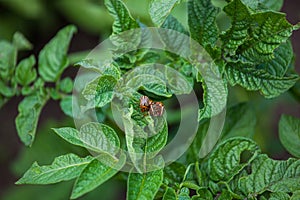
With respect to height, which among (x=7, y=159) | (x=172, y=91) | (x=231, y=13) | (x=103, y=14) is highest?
(x=231, y=13)

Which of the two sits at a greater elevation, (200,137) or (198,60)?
(198,60)

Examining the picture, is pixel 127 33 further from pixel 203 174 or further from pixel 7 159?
pixel 7 159

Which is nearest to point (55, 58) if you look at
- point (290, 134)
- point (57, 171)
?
point (57, 171)

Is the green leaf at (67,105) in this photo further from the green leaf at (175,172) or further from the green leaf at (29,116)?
the green leaf at (175,172)

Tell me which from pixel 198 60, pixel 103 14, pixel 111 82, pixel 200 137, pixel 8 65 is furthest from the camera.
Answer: pixel 103 14

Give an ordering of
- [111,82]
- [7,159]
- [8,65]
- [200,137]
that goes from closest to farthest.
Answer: [111,82]
[200,137]
[8,65]
[7,159]

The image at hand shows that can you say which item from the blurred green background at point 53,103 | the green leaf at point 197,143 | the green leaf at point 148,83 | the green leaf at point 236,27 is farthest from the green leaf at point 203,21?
the blurred green background at point 53,103

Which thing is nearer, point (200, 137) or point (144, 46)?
point (144, 46)

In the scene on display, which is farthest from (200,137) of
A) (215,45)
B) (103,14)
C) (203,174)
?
(103,14)
